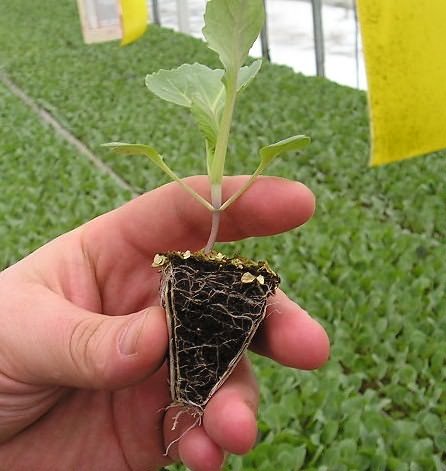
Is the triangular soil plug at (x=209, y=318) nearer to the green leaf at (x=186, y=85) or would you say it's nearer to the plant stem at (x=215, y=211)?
the plant stem at (x=215, y=211)

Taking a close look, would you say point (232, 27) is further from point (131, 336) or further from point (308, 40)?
point (308, 40)

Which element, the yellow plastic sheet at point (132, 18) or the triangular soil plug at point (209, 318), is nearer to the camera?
the triangular soil plug at point (209, 318)

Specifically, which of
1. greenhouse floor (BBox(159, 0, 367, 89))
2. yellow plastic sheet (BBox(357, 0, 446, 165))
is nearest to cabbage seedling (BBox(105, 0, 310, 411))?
yellow plastic sheet (BBox(357, 0, 446, 165))

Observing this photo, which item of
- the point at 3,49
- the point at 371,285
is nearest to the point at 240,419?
the point at 371,285

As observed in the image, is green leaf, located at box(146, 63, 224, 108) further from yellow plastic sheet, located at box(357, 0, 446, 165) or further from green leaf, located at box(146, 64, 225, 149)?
yellow plastic sheet, located at box(357, 0, 446, 165)

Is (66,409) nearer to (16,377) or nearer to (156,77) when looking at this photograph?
(16,377)

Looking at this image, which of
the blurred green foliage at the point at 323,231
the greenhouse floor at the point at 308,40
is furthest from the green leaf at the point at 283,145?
the greenhouse floor at the point at 308,40

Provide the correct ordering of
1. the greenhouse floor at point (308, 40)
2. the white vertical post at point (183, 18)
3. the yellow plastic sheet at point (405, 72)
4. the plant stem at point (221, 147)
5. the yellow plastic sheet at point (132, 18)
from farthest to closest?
1. the white vertical post at point (183, 18)
2. the greenhouse floor at point (308, 40)
3. the yellow plastic sheet at point (132, 18)
4. the yellow plastic sheet at point (405, 72)
5. the plant stem at point (221, 147)
